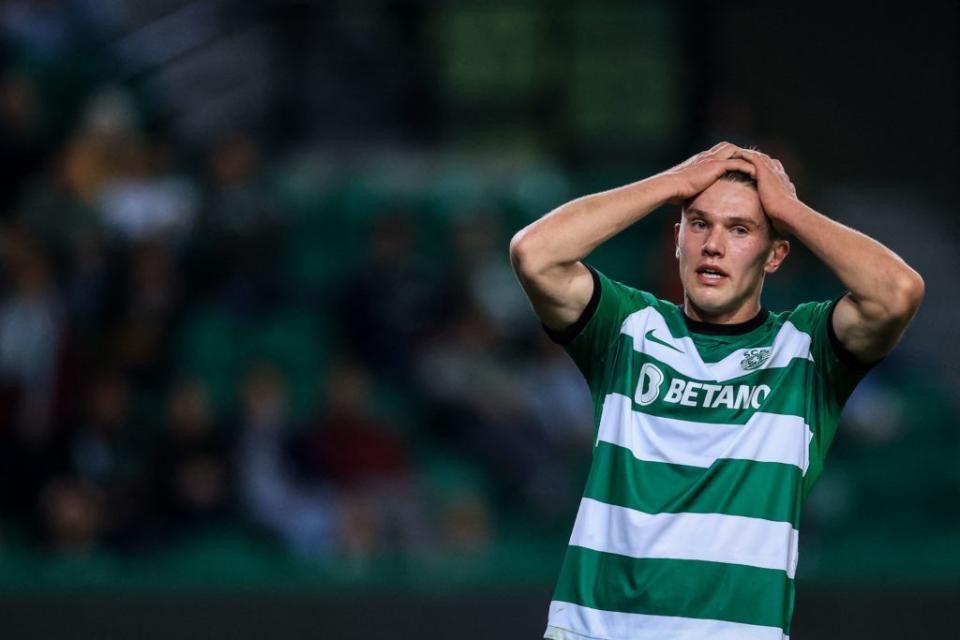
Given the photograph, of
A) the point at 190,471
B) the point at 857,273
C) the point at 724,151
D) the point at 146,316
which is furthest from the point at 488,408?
the point at 857,273

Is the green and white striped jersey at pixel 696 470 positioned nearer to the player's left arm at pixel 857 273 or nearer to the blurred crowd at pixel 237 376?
the player's left arm at pixel 857 273

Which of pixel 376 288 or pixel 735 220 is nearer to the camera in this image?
pixel 735 220

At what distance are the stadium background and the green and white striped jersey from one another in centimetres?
347

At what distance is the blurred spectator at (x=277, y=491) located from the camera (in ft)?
27.3

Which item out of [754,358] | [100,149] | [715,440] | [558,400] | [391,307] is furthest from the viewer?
[100,149]

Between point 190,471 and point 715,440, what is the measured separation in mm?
4892

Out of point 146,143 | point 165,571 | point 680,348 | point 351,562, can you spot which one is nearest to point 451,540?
point 351,562

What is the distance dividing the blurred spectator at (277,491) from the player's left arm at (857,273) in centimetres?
475

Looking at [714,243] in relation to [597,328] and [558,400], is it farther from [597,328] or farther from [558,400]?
[558,400]

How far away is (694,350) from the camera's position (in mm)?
4027

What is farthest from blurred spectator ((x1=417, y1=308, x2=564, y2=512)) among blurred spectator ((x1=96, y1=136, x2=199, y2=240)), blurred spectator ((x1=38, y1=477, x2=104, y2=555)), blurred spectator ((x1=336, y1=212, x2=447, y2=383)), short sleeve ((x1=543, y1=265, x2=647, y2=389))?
short sleeve ((x1=543, y1=265, x2=647, y2=389))

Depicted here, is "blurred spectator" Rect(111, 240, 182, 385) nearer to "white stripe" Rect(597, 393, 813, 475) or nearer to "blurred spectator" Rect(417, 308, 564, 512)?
"blurred spectator" Rect(417, 308, 564, 512)

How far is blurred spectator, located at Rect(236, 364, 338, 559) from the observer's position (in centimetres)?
833

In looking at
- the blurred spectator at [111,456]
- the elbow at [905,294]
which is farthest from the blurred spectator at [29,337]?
the elbow at [905,294]
